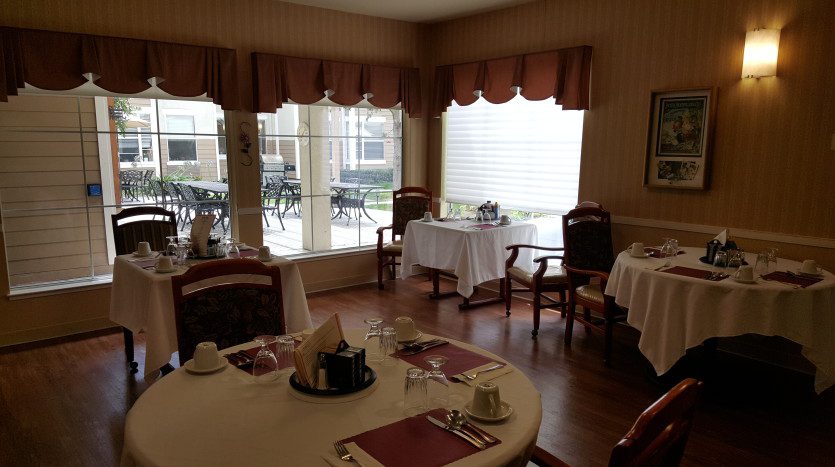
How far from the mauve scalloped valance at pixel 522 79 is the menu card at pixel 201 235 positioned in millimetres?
3179

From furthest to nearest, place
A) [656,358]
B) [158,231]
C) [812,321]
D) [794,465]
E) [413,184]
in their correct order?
1. [413,184]
2. [158,231]
3. [656,358]
4. [812,321]
5. [794,465]

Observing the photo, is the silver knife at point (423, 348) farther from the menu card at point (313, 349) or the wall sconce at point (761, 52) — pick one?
the wall sconce at point (761, 52)

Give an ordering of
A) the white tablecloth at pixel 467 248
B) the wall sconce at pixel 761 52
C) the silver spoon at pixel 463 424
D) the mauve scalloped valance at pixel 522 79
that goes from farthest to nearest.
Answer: the white tablecloth at pixel 467 248 < the mauve scalloped valance at pixel 522 79 < the wall sconce at pixel 761 52 < the silver spoon at pixel 463 424

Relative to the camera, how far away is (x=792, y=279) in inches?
123

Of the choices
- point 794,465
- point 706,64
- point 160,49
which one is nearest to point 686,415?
point 794,465

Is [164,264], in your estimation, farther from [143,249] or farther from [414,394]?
[414,394]

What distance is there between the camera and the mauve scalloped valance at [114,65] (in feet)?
13.1

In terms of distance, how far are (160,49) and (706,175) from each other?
14.6 ft

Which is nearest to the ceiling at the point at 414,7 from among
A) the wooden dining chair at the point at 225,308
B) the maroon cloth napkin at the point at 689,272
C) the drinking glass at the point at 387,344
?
the maroon cloth napkin at the point at 689,272

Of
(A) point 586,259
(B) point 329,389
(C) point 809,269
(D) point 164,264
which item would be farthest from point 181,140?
(C) point 809,269

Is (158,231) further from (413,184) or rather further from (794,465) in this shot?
(794,465)

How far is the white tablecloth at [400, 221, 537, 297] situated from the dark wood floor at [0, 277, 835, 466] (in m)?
0.51

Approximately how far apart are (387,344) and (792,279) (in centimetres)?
254

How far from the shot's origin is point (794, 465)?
8.81ft
